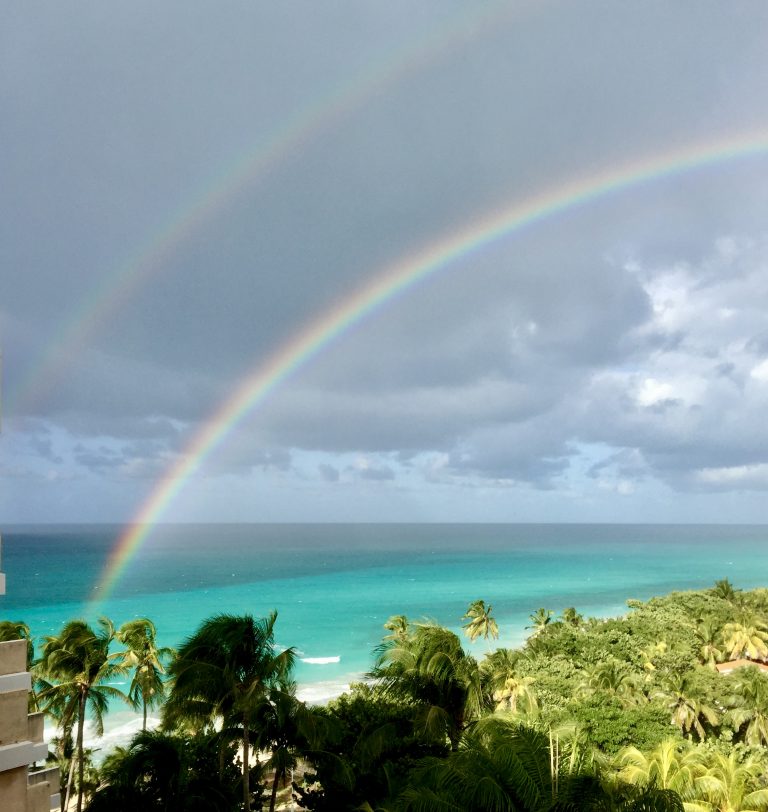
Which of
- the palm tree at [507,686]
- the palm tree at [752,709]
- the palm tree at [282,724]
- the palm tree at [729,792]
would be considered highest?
the palm tree at [282,724]

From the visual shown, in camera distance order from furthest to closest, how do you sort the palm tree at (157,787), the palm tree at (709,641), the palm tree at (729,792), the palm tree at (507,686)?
1. the palm tree at (709,641)
2. the palm tree at (507,686)
3. the palm tree at (157,787)
4. the palm tree at (729,792)

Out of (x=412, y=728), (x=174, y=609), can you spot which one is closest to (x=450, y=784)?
(x=412, y=728)

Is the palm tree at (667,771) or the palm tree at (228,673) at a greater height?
the palm tree at (228,673)

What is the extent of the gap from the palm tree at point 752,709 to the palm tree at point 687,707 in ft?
3.16

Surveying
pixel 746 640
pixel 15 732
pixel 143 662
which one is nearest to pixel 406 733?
pixel 143 662

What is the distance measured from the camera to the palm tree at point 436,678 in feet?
70.2

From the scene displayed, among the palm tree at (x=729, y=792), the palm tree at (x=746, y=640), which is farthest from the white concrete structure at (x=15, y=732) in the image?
the palm tree at (x=746, y=640)

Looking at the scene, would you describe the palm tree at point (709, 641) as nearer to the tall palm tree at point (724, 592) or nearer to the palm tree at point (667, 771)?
the tall palm tree at point (724, 592)

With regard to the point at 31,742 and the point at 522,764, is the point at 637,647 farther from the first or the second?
the point at 31,742

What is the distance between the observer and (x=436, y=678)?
21.4 m

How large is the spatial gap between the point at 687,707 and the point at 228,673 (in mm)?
22234

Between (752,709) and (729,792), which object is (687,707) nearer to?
(752,709)

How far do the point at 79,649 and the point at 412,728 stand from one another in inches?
420

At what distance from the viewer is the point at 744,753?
23.7 m
